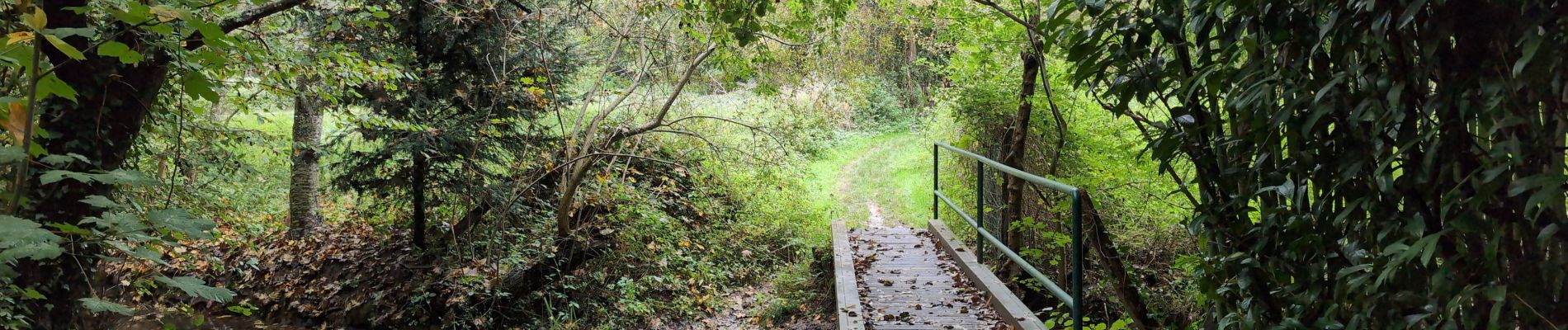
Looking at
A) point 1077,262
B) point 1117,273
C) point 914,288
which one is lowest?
point 914,288

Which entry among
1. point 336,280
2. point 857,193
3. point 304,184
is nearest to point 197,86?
point 336,280

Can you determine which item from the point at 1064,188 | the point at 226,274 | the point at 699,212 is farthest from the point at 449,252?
the point at 1064,188

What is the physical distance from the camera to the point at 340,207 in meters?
12.3

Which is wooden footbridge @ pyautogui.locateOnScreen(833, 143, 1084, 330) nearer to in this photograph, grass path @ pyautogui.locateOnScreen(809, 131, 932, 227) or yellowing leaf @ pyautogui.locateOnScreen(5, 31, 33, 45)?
yellowing leaf @ pyautogui.locateOnScreen(5, 31, 33, 45)

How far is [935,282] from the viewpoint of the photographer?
595 cm

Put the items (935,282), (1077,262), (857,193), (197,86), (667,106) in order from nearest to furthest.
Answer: (197,86) < (1077,262) < (935,282) < (667,106) < (857,193)

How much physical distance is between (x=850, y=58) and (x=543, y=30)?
21.7 ft

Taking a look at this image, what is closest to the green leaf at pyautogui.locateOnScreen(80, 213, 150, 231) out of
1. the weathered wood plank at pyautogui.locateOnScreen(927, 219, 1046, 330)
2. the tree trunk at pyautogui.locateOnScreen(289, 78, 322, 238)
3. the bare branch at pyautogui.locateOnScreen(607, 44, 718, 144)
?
the weathered wood plank at pyautogui.locateOnScreen(927, 219, 1046, 330)

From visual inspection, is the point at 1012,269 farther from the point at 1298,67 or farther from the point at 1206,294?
the point at 1298,67

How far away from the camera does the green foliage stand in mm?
1593

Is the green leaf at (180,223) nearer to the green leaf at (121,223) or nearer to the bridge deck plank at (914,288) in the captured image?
the green leaf at (121,223)

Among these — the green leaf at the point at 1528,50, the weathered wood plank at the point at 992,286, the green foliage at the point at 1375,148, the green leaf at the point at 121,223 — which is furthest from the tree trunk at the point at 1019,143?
the green leaf at the point at 121,223

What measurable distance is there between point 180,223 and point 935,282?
475 centimetres

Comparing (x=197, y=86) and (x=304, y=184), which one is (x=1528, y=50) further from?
(x=304, y=184)
